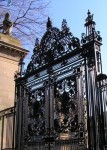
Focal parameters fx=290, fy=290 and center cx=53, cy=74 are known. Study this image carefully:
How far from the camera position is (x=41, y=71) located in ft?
27.4

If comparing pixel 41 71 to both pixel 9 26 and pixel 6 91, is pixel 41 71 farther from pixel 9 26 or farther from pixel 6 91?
pixel 9 26

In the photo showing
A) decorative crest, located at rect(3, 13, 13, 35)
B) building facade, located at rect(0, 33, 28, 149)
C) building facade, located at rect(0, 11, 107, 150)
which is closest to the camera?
building facade, located at rect(0, 11, 107, 150)

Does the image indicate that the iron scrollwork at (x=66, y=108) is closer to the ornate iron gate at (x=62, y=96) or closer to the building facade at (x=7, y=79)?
the ornate iron gate at (x=62, y=96)

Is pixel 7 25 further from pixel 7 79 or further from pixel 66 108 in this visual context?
pixel 66 108

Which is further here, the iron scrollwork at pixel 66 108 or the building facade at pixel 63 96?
the iron scrollwork at pixel 66 108

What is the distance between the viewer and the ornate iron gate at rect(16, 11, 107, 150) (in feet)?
21.2

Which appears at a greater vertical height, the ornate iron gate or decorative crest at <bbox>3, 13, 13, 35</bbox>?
decorative crest at <bbox>3, 13, 13, 35</bbox>

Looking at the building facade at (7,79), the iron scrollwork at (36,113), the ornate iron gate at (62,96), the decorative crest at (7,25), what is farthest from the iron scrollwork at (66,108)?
the decorative crest at (7,25)

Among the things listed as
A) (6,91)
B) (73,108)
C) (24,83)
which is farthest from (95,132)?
(6,91)

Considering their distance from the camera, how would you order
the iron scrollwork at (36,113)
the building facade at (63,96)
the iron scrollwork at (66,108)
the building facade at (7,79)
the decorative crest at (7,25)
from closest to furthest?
1. the building facade at (63,96)
2. the iron scrollwork at (66,108)
3. the iron scrollwork at (36,113)
4. the building facade at (7,79)
5. the decorative crest at (7,25)

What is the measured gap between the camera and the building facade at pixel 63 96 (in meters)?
6.39

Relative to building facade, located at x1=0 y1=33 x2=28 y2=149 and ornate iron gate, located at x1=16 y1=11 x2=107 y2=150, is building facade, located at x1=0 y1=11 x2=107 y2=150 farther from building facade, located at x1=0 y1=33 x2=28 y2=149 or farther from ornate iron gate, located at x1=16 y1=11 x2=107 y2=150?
building facade, located at x1=0 y1=33 x2=28 y2=149

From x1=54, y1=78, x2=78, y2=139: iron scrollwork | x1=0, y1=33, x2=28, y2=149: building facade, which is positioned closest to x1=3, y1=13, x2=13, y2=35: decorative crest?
x1=0, y1=33, x2=28, y2=149: building facade

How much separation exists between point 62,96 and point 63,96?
46 millimetres
